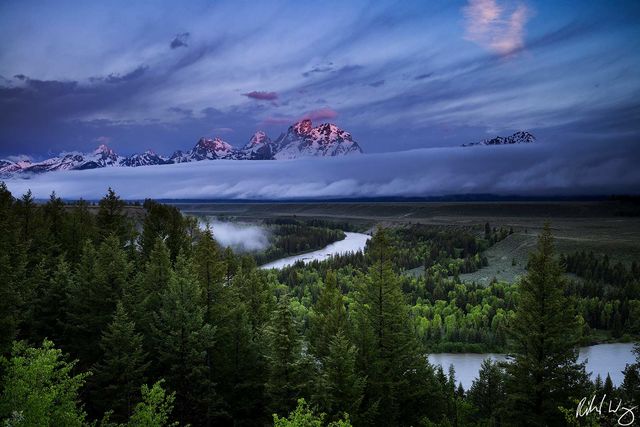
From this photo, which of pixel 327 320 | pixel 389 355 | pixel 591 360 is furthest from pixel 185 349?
pixel 591 360

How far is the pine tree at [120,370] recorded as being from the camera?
103ft

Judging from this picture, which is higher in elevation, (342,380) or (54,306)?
(54,306)

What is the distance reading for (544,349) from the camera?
1265 inches

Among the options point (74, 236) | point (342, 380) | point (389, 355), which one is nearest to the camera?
point (342, 380)

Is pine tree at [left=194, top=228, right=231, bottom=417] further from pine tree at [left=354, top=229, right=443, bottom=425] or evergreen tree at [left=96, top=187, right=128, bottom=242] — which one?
evergreen tree at [left=96, top=187, right=128, bottom=242]

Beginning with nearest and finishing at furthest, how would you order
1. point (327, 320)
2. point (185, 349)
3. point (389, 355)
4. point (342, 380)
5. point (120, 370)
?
point (342, 380) < point (120, 370) < point (185, 349) < point (389, 355) < point (327, 320)

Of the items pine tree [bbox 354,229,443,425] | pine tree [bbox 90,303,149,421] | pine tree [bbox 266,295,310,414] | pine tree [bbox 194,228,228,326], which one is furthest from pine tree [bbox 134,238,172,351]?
pine tree [bbox 354,229,443,425]

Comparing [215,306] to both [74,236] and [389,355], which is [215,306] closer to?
[389,355]

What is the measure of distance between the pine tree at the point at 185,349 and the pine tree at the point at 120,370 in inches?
80.3

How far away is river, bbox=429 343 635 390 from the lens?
88.7 meters

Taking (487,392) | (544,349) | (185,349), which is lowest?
(487,392)

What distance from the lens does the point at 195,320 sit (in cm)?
3456

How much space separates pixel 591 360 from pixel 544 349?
8135 cm

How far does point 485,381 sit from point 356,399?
39148mm
